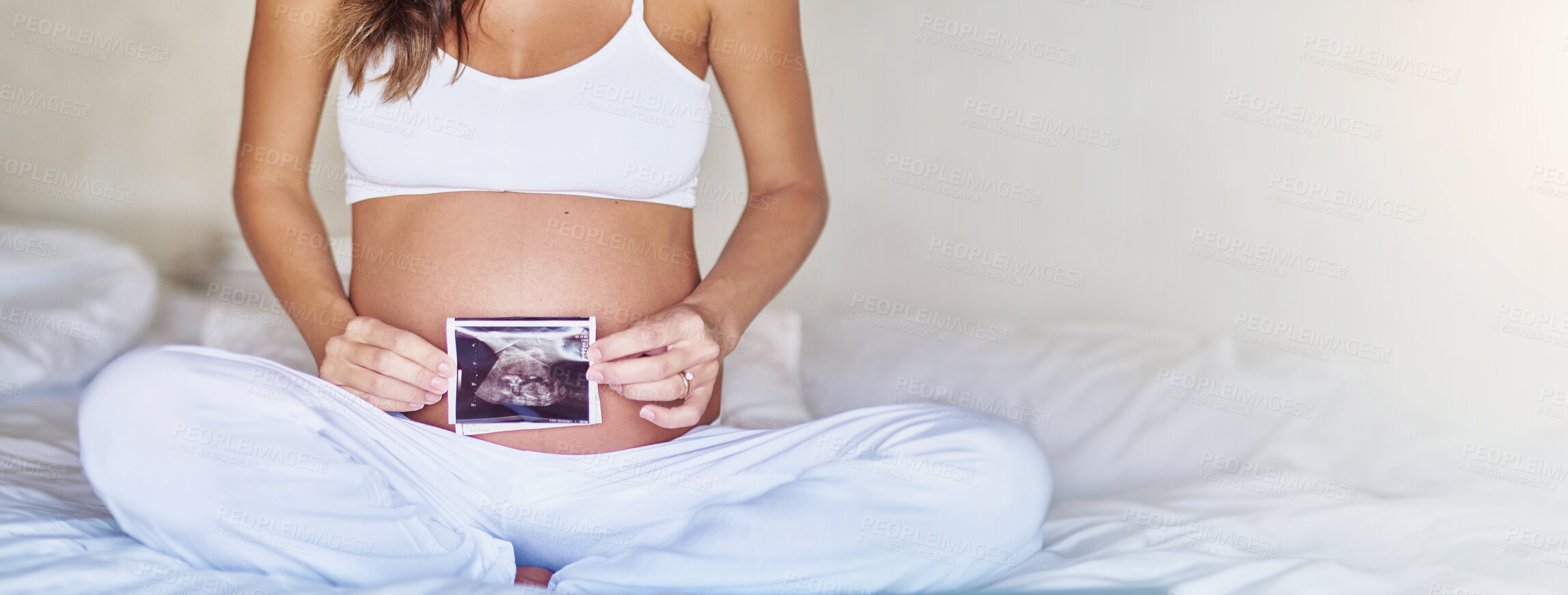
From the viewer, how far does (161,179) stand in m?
2.14

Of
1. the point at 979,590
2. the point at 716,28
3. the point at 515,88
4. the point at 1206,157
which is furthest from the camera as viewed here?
the point at 1206,157

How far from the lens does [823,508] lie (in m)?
0.96

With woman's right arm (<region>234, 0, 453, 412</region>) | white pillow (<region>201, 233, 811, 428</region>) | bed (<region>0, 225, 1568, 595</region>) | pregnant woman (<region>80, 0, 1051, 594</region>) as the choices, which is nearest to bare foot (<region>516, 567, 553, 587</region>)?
pregnant woman (<region>80, 0, 1051, 594</region>)

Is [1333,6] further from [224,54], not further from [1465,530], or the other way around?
[224,54]

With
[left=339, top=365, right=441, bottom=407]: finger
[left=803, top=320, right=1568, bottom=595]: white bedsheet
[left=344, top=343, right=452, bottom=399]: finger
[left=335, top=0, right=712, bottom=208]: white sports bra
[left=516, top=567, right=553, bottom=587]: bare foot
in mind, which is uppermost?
[left=335, top=0, right=712, bottom=208]: white sports bra

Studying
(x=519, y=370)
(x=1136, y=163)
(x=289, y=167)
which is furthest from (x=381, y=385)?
(x=1136, y=163)

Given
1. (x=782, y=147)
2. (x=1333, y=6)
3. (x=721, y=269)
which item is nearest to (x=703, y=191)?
(x=782, y=147)

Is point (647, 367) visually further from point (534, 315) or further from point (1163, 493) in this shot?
point (1163, 493)

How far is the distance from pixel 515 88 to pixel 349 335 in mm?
364

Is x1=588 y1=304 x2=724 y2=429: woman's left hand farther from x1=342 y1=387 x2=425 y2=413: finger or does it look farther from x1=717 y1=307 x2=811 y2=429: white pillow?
x1=717 y1=307 x2=811 y2=429: white pillow

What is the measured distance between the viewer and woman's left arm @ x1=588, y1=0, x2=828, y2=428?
3.71ft

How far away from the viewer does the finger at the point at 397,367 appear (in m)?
1.04

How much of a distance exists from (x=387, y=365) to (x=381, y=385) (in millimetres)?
28

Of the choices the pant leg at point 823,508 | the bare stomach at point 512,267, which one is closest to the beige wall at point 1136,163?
the bare stomach at point 512,267
